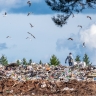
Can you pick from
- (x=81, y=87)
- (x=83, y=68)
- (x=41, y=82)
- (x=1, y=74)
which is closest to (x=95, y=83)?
(x=81, y=87)

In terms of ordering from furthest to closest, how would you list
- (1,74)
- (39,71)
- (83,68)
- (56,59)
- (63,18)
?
(56,59), (63,18), (83,68), (39,71), (1,74)

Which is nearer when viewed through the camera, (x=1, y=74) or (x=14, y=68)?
(x=1, y=74)

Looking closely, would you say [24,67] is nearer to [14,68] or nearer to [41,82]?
[14,68]

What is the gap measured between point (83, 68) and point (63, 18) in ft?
26.1

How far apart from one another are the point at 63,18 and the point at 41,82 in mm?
15754

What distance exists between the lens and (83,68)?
79.7 feet

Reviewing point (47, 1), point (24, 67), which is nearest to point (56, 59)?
point (47, 1)

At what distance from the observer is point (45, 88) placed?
1547cm

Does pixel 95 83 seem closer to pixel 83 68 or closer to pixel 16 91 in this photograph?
pixel 16 91

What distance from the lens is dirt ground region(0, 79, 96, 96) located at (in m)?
14.3

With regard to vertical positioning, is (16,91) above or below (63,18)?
below

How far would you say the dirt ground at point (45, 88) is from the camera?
14260 millimetres

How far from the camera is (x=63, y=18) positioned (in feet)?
103

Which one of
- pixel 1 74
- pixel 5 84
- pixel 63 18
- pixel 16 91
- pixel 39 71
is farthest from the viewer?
pixel 63 18
